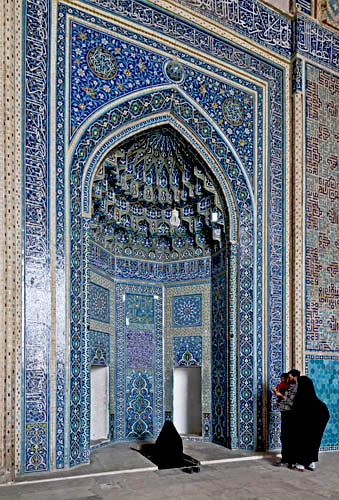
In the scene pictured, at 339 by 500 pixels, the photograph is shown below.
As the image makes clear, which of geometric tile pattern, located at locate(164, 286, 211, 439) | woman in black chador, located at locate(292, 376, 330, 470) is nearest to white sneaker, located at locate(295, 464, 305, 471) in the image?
woman in black chador, located at locate(292, 376, 330, 470)

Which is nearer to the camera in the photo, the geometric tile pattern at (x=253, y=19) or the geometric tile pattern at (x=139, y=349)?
the geometric tile pattern at (x=253, y=19)

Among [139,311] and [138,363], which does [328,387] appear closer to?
[138,363]

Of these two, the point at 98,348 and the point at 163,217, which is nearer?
the point at 98,348

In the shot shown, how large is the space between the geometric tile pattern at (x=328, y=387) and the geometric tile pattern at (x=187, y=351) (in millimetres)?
1445

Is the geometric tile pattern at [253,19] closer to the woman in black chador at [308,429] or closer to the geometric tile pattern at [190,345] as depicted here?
the geometric tile pattern at [190,345]

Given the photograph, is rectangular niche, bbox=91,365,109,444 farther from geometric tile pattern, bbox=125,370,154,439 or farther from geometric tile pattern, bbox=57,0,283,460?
geometric tile pattern, bbox=57,0,283,460

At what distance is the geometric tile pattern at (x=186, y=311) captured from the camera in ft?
22.5

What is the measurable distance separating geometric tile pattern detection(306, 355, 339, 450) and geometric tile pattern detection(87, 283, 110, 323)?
2.57 metres

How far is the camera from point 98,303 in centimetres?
625

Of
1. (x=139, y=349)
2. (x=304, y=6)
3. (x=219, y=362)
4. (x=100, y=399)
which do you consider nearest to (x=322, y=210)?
(x=219, y=362)

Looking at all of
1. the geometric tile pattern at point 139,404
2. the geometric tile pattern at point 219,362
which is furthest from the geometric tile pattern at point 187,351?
the geometric tile pattern at point 139,404

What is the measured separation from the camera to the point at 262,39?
6398mm

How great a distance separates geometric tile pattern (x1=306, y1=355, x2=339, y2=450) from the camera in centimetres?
612

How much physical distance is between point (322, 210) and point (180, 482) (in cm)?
378
